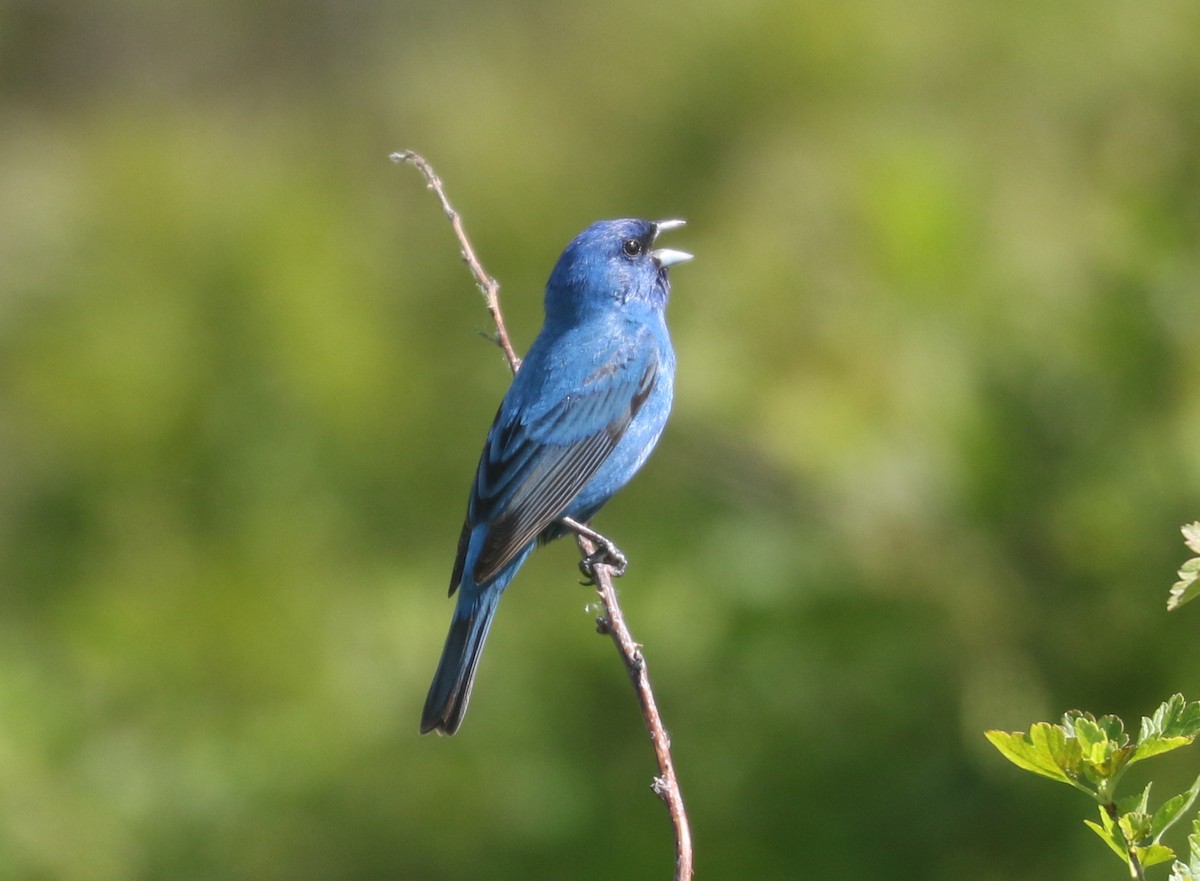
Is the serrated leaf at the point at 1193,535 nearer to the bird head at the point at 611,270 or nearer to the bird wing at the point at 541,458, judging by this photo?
the bird wing at the point at 541,458

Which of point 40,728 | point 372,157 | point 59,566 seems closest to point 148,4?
point 372,157

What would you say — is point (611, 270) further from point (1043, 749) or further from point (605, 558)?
point (1043, 749)

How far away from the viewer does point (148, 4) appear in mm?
15031

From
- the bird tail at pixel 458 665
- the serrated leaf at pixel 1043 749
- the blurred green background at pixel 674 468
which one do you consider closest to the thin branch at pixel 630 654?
the bird tail at pixel 458 665

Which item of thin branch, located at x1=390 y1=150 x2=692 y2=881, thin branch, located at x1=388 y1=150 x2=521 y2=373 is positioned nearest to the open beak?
thin branch, located at x1=390 y1=150 x2=692 y2=881

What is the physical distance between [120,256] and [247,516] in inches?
78.7

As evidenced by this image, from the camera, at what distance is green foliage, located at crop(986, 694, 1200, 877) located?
150cm

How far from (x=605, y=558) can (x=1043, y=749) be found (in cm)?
231

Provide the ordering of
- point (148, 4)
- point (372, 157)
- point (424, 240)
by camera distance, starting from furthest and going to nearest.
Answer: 1. point (148, 4)
2. point (372, 157)
3. point (424, 240)

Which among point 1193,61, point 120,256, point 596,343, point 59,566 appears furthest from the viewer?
point 120,256

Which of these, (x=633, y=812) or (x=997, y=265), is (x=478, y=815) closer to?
(x=633, y=812)

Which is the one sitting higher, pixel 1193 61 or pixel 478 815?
pixel 1193 61

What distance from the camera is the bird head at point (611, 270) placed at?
13.9 feet

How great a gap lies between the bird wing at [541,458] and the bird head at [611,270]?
0.31m
